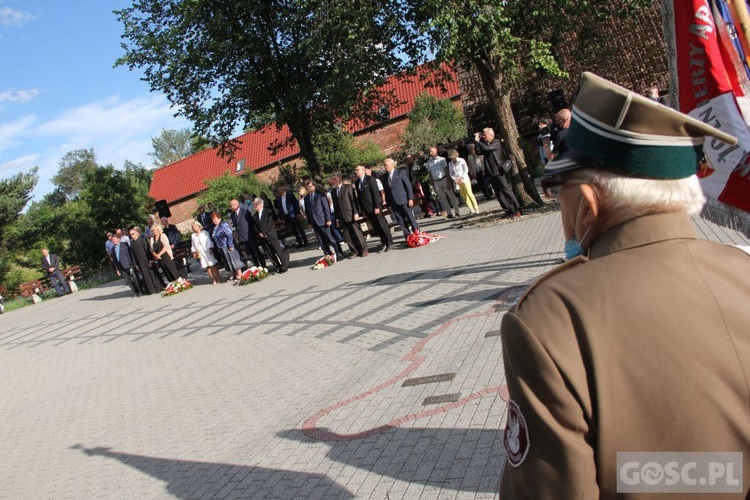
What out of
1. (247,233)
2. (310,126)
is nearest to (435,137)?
(310,126)

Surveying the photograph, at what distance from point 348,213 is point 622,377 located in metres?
15.1

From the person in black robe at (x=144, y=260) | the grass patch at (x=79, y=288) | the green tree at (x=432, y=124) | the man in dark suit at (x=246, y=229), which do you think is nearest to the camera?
the man in dark suit at (x=246, y=229)

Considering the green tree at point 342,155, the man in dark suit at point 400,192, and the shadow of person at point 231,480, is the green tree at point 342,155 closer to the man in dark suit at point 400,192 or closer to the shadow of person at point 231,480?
the man in dark suit at point 400,192

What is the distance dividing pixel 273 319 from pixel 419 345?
4.87 m

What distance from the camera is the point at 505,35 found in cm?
1442

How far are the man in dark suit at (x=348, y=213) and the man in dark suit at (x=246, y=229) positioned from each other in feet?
9.26

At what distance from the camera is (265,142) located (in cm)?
5259

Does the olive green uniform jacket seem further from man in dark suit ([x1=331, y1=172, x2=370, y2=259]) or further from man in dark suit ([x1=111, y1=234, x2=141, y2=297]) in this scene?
man in dark suit ([x1=111, y1=234, x2=141, y2=297])

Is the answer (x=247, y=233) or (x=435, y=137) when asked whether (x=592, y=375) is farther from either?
(x=435, y=137)

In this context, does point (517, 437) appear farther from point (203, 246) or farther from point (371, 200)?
point (203, 246)

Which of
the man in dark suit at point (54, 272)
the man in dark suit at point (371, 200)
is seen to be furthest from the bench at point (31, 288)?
the man in dark suit at point (371, 200)

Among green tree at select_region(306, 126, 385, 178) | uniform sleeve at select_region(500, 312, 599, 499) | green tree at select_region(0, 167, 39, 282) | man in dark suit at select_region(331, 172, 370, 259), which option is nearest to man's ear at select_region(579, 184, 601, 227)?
uniform sleeve at select_region(500, 312, 599, 499)

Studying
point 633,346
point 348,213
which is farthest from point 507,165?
point 633,346

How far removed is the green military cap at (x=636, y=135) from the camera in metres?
1.57
